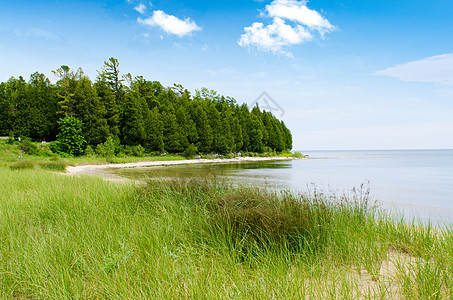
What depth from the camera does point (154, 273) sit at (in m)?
2.50

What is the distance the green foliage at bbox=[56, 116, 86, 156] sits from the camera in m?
32.0

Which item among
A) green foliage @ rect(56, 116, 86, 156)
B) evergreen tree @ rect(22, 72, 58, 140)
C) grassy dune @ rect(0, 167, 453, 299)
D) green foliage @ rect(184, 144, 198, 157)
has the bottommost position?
grassy dune @ rect(0, 167, 453, 299)

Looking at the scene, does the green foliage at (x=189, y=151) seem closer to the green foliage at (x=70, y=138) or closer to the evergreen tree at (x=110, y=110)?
the evergreen tree at (x=110, y=110)

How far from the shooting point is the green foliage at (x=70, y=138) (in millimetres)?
31969

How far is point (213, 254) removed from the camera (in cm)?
320

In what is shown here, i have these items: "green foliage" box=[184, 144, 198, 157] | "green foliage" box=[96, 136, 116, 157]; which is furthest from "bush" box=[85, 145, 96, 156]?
"green foliage" box=[184, 144, 198, 157]

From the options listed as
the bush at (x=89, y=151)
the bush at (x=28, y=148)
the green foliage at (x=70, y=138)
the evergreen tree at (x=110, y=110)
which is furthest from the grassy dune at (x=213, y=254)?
the evergreen tree at (x=110, y=110)

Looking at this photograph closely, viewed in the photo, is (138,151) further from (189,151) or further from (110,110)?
(189,151)

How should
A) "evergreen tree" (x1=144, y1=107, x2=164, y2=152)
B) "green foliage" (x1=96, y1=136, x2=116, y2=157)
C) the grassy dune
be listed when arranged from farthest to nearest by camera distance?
"evergreen tree" (x1=144, y1=107, x2=164, y2=152) < "green foliage" (x1=96, y1=136, x2=116, y2=157) < the grassy dune

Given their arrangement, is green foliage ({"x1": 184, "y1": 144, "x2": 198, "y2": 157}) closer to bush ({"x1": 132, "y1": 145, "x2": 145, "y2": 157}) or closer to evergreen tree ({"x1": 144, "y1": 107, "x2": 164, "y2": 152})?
evergreen tree ({"x1": 144, "y1": 107, "x2": 164, "y2": 152})

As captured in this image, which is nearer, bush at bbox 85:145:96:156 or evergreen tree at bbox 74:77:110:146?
bush at bbox 85:145:96:156

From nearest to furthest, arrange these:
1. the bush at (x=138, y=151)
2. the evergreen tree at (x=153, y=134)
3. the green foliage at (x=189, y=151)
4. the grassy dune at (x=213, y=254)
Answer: the grassy dune at (x=213, y=254), the bush at (x=138, y=151), the evergreen tree at (x=153, y=134), the green foliage at (x=189, y=151)

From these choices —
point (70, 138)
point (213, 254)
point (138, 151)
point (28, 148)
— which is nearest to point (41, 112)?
point (70, 138)

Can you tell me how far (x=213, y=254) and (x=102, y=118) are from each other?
119 feet
